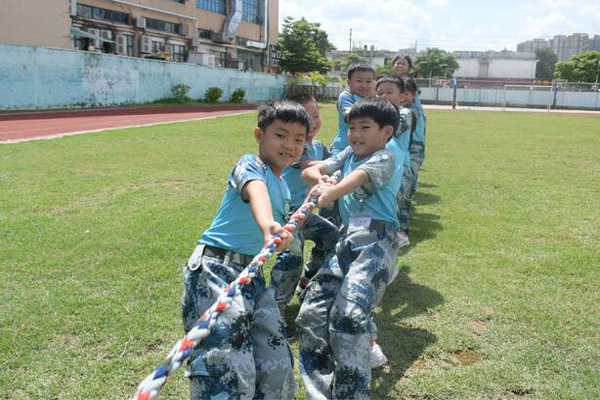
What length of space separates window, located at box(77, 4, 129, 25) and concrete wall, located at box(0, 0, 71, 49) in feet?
10.3

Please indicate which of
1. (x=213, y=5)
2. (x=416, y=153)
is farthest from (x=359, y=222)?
(x=213, y=5)

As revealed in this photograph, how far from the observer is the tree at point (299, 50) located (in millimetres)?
51062

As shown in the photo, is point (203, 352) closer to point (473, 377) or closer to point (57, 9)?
point (473, 377)

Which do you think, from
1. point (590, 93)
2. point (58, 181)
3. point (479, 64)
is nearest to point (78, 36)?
point (58, 181)

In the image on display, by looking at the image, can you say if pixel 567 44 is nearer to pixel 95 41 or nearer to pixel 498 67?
pixel 498 67

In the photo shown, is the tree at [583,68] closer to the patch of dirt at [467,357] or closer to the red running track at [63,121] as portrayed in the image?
the red running track at [63,121]

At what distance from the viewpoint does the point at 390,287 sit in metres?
4.50

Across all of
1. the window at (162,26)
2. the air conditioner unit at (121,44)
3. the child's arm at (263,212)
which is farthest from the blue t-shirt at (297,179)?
the window at (162,26)

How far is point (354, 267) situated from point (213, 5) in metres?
43.7

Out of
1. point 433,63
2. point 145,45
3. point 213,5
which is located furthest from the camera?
point 433,63

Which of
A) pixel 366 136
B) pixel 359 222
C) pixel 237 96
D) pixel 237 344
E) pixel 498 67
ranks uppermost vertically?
pixel 498 67

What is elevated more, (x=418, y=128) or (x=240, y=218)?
(x=418, y=128)

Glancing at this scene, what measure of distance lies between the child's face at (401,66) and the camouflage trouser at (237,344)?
201 inches

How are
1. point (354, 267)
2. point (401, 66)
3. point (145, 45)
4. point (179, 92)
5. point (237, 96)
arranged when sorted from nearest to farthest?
point (354, 267) < point (401, 66) < point (179, 92) < point (145, 45) < point (237, 96)
